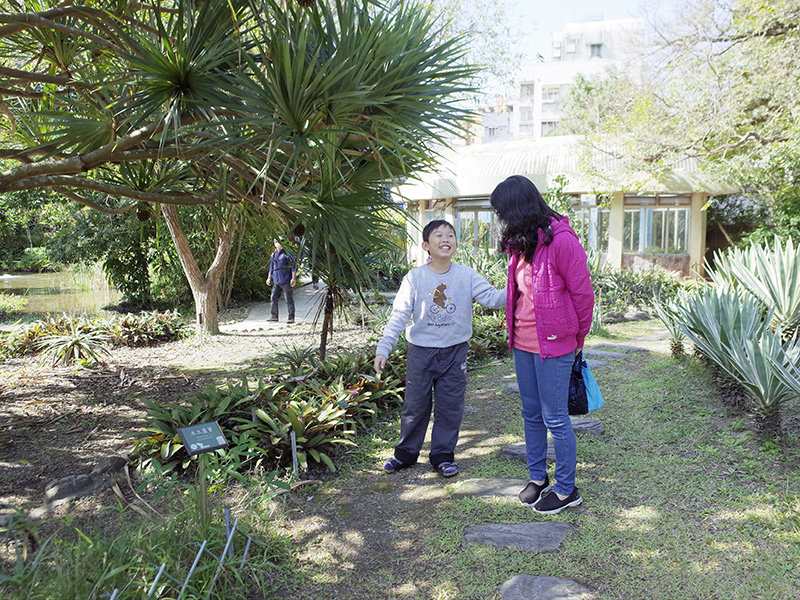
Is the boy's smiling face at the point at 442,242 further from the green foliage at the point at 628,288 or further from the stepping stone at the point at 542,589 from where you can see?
the green foliage at the point at 628,288

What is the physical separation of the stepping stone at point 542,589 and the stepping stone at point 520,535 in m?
0.28

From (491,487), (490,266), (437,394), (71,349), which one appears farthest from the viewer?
(490,266)

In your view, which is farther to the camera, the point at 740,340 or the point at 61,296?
the point at 61,296

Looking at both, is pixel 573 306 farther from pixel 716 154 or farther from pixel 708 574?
pixel 716 154

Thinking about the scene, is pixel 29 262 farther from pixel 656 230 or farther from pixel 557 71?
pixel 557 71

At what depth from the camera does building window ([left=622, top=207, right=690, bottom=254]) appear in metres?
16.1

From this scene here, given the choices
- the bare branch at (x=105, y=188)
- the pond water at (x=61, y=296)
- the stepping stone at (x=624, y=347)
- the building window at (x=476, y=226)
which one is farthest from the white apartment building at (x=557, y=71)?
the bare branch at (x=105, y=188)

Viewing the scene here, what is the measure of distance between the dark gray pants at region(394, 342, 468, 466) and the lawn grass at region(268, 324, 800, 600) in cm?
31

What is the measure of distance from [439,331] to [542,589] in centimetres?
163

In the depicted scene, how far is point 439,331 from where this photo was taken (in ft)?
12.3

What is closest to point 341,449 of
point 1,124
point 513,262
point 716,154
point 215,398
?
point 215,398

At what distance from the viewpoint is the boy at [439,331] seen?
3734 millimetres

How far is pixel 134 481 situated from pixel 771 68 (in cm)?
1142

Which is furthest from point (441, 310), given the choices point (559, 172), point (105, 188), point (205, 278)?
point (559, 172)
